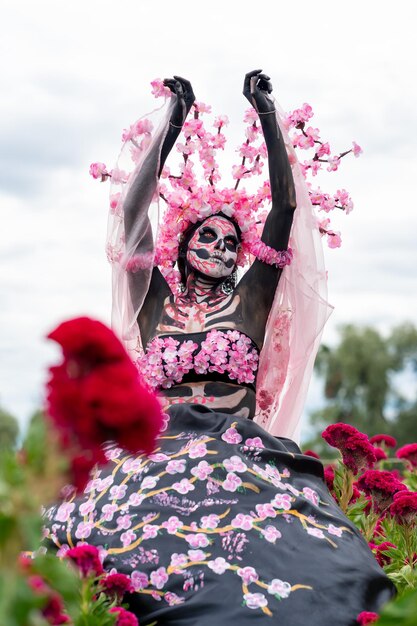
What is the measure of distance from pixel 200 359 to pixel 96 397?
3005 mm

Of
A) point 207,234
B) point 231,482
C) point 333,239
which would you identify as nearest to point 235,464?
point 231,482

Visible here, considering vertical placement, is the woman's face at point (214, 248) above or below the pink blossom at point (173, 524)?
above

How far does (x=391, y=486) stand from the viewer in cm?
445

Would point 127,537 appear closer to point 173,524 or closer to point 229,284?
point 173,524

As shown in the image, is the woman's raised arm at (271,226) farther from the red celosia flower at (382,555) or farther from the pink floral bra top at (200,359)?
the red celosia flower at (382,555)

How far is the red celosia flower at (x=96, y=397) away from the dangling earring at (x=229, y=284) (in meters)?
3.52

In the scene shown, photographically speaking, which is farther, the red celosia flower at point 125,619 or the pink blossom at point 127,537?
the pink blossom at point 127,537

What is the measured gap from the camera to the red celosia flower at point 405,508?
4094 mm

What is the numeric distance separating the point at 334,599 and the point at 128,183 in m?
2.77

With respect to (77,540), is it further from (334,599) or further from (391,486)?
(391,486)

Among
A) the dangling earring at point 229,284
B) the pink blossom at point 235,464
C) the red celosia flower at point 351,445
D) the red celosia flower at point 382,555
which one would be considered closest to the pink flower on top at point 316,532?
the pink blossom at point 235,464

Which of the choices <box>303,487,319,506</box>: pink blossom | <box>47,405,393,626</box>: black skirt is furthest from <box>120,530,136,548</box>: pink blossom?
<box>303,487,319,506</box>: pink blossom

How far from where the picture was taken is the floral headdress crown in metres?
5.27

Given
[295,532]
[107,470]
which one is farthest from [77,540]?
[295,532]
